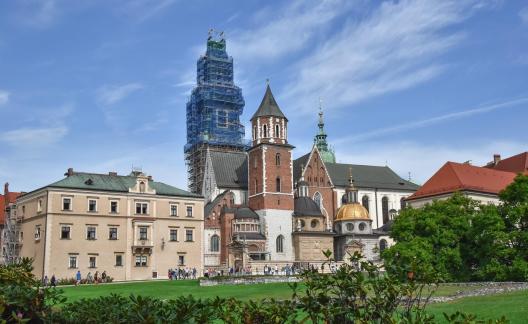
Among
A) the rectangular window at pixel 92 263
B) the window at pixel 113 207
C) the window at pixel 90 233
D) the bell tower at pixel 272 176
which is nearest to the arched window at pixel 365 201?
the bell tower at pixel 272 176

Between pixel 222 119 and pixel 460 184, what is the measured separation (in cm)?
4131

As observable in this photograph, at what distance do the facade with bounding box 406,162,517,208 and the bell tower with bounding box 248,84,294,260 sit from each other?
561 inches

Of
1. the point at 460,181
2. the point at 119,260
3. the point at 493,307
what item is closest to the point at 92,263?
the point at 119,260

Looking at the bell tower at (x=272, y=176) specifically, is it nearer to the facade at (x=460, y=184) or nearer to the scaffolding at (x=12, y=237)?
the facade at (x=460, y=184)

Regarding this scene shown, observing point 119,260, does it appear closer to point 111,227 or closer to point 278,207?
point 111,227

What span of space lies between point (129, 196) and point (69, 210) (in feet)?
17.8

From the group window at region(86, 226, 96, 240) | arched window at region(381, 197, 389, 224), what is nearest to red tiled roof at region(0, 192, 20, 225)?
window at region(86, 226, 96, 240)

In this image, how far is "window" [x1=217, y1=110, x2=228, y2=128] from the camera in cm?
9262

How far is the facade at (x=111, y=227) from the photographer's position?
51312 mm

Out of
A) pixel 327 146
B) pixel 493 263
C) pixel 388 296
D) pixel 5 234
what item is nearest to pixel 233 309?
pixel 388 296

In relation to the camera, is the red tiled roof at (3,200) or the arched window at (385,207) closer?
the red tiled roof at (3,200)

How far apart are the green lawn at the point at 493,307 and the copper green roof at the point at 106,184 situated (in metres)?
38.0

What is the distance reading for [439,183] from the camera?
6594 centimetres

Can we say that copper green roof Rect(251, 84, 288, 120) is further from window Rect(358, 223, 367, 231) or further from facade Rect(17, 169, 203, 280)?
facade Rect(17, 169, 203, 280)
